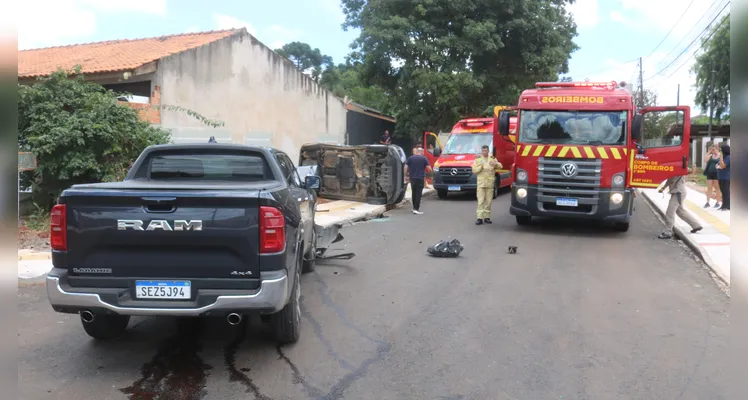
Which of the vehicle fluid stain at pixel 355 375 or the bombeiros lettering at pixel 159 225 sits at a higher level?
the bombeiros lettering at pixel 159 225

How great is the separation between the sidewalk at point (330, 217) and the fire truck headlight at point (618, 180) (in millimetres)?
5917

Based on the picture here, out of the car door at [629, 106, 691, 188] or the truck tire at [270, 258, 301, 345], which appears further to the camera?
the car door at [629, 106, 691, 188]

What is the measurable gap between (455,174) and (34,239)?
12.6 metres

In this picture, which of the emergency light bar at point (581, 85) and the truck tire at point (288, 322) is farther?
the emergency light bar at point (581, 85)

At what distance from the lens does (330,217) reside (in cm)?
1380

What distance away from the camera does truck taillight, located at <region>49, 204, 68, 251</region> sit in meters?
4.31

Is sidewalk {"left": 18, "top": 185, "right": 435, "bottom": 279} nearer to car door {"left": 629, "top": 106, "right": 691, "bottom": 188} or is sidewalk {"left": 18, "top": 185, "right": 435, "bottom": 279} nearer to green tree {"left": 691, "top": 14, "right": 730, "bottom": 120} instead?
car door {"left": 629, "top": 106, "right": 691, "bottom": 188}

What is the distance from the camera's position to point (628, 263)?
906 centimetres

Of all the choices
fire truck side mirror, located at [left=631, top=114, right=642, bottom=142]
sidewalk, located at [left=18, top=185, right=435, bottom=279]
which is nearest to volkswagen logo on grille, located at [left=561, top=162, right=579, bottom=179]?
fire truck side mirror, located at [left=631, top=114, right=642, bottom=142]

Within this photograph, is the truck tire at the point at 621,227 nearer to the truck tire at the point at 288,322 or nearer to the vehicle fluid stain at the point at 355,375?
the vehicle fluid stain at the point at 355,375

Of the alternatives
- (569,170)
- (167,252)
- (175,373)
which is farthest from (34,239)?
(569,170)

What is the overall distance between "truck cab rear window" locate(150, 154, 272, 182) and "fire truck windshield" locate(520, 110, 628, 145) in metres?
7.28

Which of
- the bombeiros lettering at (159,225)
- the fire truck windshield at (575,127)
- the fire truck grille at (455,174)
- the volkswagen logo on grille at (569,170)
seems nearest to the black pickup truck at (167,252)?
the bombeiros lettering at (159,225)

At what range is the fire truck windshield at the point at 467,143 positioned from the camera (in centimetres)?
1961
